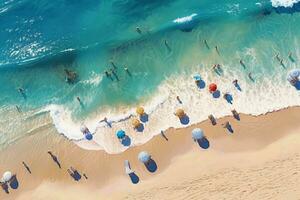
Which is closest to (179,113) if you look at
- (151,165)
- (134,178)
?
(151,165)

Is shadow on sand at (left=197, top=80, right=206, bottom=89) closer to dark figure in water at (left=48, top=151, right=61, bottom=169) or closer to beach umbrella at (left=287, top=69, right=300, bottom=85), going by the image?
beach umbrella at (left=287, top=69, right=300, bottom=85)

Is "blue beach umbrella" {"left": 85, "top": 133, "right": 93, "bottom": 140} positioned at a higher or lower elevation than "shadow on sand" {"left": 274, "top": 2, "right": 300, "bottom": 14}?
lower

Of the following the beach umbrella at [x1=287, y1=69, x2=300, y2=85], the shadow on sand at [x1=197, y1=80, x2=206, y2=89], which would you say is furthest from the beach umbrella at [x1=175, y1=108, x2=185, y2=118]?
the beach umbrella at [x1=287, y1=69, x2=300, y2=85]

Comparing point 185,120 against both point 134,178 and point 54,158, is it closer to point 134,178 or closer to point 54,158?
point 134,178

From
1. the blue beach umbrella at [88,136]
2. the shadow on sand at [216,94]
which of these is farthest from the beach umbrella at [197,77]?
the blue beach umbrella at [88,136]

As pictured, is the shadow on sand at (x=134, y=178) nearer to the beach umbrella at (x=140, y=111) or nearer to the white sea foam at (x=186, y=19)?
the beach umbrella at (x=140, y=111)

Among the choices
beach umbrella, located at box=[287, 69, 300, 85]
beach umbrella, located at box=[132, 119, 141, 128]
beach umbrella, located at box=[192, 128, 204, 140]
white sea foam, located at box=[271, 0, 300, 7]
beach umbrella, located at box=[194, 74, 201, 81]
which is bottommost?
beach umbrella, located at box=[192, 128, 204, 140]
